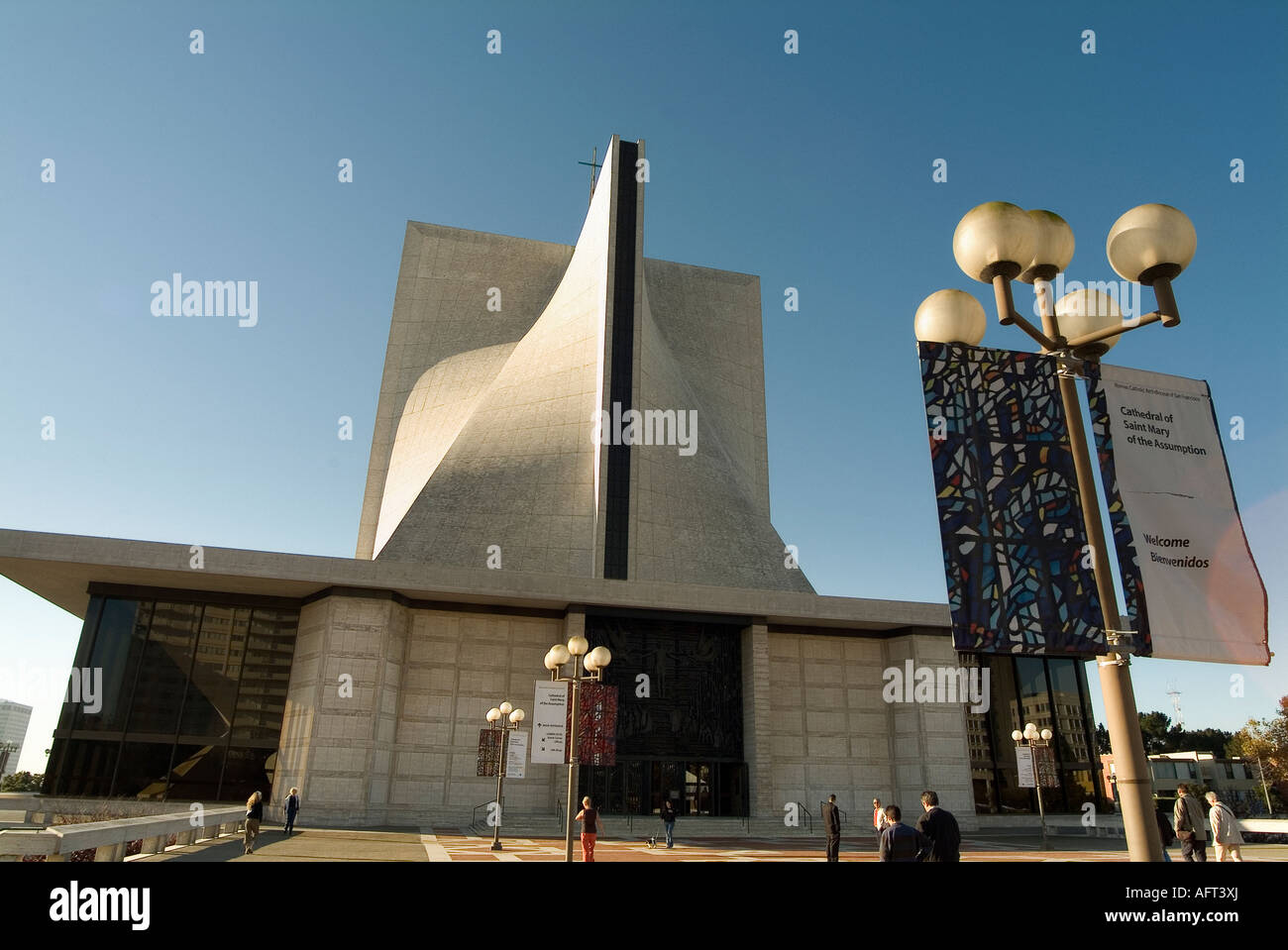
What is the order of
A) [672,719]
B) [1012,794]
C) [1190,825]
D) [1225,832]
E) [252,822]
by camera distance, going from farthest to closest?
[1012,794], [672,719], [252,822], [1190,825], [1225,832]

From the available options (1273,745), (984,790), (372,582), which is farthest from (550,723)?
(1273,745)

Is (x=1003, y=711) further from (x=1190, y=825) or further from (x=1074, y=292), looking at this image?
(x=1074, y=292)

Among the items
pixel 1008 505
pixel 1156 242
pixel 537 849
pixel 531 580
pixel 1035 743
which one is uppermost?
pixel 531 580

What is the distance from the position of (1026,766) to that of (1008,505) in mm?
19380

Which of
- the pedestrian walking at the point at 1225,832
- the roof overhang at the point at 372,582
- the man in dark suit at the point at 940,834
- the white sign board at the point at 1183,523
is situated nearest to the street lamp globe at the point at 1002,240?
the white sign board at the point at 1183,523

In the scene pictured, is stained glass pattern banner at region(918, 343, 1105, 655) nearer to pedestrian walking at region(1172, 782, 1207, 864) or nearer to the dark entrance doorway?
pedestrian walking at region(1172, 782, 1207, 864)

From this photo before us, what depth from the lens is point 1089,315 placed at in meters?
5.85

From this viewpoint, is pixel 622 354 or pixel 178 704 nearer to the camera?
pixel 178 704

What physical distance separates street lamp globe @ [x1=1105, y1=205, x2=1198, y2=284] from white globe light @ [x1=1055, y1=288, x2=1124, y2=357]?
0.33m

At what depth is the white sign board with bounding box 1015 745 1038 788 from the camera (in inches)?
834

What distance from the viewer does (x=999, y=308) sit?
18.0ft

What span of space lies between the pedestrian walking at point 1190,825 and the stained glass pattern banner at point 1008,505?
7.41 meters

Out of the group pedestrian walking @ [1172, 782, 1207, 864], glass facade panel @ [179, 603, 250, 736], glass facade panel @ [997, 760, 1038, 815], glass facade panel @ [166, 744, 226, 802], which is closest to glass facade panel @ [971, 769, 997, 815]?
glass facade panel @ [997, 760, 1038, 815]
